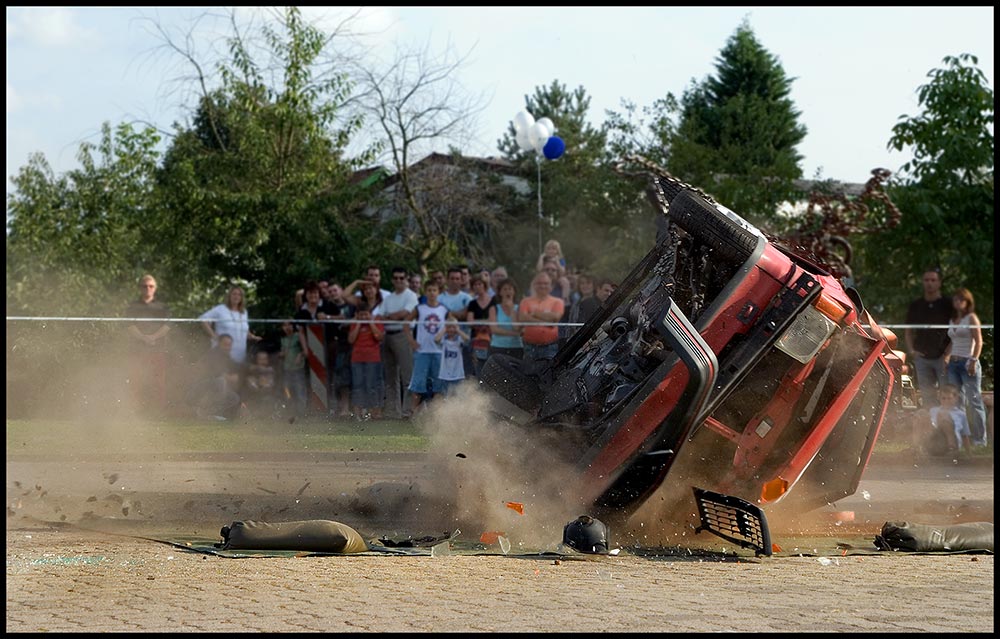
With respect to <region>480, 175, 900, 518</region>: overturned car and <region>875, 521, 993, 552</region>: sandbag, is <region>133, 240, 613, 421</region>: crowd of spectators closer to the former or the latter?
<region>480, 175, 900, 518</region>: overturned car

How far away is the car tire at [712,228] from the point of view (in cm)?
777

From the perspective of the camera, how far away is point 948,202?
18.2 metres

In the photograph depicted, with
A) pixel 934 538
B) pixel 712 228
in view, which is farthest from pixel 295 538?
pixel 934 538

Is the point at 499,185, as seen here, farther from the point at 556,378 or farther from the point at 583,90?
the point at 556,378

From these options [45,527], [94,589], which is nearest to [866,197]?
[45,527]

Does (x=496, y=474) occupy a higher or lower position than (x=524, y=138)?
lower

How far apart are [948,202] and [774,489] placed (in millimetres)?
11935

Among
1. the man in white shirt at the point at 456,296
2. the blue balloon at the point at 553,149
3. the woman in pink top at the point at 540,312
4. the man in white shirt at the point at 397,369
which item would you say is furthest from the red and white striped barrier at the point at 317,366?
the blue balloon at the point at 553,149

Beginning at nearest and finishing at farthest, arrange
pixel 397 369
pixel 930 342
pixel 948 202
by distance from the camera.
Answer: pixel 930 342, pixel 397 369, pixel 948 202

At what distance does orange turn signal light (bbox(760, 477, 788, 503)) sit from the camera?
7668 millimetres

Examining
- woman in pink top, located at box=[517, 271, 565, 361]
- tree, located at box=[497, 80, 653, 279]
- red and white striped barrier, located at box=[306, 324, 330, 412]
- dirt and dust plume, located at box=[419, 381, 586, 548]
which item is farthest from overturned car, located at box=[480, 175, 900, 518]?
tree, located at box=[497, 80, 653, 279]

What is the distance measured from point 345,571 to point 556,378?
2913 millimetres

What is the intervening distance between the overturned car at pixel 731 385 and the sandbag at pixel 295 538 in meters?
1.41

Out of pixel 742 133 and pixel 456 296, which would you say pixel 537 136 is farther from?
pixel 742 133
